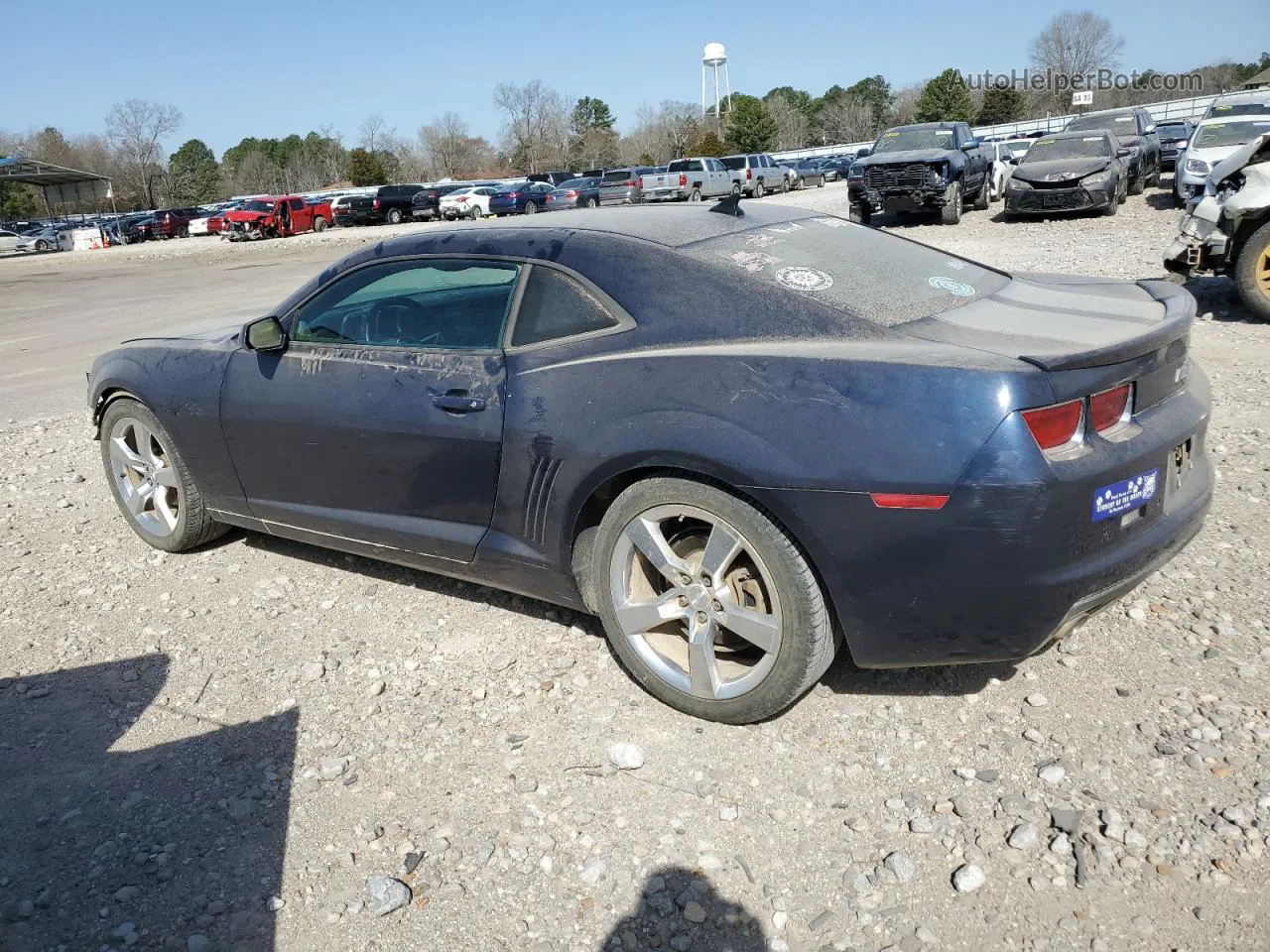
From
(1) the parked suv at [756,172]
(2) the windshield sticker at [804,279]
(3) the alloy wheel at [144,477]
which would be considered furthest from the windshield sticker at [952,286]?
(1) the parked suv at [756,172]

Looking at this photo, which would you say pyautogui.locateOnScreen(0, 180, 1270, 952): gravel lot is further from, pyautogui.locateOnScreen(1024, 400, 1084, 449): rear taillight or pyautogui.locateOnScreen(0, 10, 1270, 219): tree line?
pyautogui.locateOnScreen(0, 10, 1270, 219): tree line

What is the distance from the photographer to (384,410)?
3688mm

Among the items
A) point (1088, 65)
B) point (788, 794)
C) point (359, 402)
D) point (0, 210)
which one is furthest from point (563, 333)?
point (1088, 65)

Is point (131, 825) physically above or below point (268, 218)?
below

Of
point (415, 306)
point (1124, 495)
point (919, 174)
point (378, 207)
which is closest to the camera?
point (1124, 495)

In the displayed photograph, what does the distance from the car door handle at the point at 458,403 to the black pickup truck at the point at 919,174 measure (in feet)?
57.2

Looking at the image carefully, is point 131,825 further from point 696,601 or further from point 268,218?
point 268,218

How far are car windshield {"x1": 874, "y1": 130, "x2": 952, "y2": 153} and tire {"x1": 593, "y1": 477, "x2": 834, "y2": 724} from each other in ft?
62.2

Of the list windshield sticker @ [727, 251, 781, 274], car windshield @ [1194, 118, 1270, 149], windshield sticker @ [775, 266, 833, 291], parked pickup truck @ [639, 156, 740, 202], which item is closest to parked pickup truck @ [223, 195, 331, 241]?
parked pickup truck @ [639, 156, 740, 202]

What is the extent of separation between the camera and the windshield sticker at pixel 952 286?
3449 millimetres

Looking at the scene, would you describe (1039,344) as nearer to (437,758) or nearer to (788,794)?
(788,794)

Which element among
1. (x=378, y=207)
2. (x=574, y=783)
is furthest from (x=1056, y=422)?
(x=378, y=207)

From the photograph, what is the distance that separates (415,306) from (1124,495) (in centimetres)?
260

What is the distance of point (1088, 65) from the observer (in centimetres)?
9088
